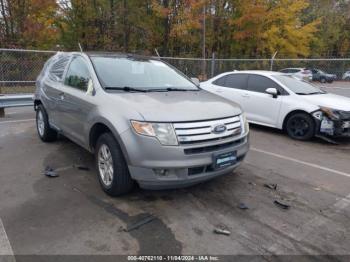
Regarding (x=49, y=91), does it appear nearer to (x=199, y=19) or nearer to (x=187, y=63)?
(x=187, y=63)

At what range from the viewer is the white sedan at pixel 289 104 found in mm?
6750

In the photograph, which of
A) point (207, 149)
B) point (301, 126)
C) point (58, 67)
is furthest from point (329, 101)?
point (58, 67)

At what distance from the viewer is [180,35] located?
23.8 m

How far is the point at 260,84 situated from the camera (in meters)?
8.02

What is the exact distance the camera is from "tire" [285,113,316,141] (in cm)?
696

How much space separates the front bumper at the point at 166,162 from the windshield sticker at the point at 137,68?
5.20 feet

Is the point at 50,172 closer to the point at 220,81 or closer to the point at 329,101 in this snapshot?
the point at 220,81

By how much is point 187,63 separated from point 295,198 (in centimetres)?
997

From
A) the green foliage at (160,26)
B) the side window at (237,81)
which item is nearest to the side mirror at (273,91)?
the side window at (237,81)

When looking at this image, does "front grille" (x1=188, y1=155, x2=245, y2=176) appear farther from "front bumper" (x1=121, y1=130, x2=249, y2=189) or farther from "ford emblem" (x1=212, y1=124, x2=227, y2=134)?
"ford emblem" (x1=212, y1=124, x2=227, y2=134)

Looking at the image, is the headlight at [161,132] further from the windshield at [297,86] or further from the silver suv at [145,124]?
the windshield at [297,86]

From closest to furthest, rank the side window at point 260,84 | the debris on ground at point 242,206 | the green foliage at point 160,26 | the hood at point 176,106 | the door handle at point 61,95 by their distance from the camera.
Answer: the hood at point 176,106 → the debris on ground at point 242,206 → the door handle at point 61,95 → the side window at point 260,84 → the green foliage at point 160,26

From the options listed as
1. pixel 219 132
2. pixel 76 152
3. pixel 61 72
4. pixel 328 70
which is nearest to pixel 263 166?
pixel 219 132

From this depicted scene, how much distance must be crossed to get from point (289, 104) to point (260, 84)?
1054 mm
